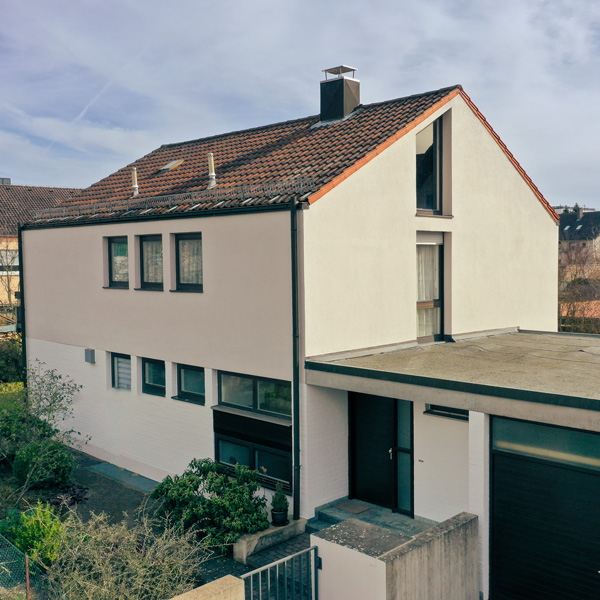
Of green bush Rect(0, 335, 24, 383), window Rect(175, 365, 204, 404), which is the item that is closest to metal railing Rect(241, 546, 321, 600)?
window Rect(175, 365, 204, 404)

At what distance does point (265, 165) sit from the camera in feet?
42.9

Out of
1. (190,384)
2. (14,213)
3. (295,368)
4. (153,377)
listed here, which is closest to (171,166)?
(153,377)

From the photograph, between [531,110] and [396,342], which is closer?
[396,342]

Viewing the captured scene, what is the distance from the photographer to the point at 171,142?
1856 centimetres

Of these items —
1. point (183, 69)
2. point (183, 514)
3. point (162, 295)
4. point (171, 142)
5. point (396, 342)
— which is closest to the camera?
point (183, 514)

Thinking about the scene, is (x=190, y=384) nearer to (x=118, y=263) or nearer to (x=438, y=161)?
(x=118, y=263)

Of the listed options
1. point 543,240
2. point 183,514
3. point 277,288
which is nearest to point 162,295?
point 277,288

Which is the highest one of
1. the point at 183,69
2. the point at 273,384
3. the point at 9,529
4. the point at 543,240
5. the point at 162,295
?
the point at 183,69

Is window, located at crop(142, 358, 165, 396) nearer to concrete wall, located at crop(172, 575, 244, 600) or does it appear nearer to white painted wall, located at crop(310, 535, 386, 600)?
white painted wall, located at crop(310, 535, 386, 600)

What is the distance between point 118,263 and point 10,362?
9098 millimetres

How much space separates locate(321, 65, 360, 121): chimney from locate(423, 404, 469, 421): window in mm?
7056

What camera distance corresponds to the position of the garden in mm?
7504

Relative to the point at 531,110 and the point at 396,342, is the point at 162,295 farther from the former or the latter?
the point at 531,110

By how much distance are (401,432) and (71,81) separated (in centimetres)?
1464
